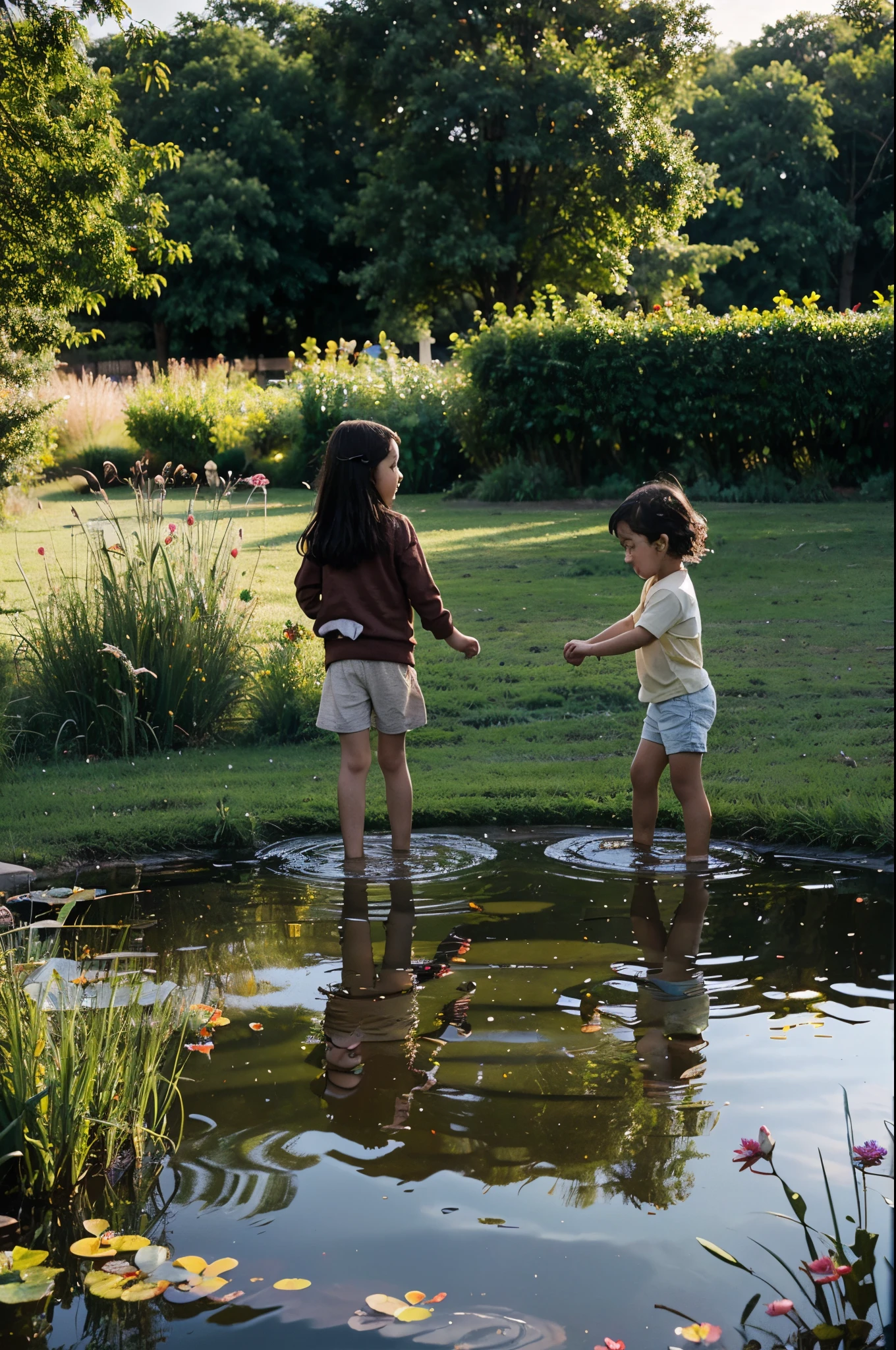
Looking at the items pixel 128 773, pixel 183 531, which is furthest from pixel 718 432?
pixel 128 773

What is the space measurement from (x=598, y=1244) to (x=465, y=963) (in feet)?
5.40

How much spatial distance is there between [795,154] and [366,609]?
47.3 meters

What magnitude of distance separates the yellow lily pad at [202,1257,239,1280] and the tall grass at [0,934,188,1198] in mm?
401

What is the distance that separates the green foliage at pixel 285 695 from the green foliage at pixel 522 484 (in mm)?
11658

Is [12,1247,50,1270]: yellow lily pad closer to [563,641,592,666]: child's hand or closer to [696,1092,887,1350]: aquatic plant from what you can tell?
[696,1092,887,1350]: aquatic plant

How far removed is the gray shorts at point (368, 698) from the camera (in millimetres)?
5375

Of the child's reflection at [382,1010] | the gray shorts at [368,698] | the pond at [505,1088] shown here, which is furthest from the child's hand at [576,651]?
the child's reflection at [382,1010]

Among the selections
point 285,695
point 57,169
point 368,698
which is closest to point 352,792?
point 368,698

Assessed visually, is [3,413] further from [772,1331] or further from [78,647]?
[772,1331]

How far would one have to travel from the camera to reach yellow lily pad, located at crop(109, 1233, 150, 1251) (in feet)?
8.75

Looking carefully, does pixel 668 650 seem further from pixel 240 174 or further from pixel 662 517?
pixel 240 174

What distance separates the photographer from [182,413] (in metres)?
24.1

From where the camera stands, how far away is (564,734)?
24.0 feet

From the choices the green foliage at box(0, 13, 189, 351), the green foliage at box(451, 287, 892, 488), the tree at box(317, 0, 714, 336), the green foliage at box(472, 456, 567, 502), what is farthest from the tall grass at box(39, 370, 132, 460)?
the green foliage at box(0, 13, 189, 351)
